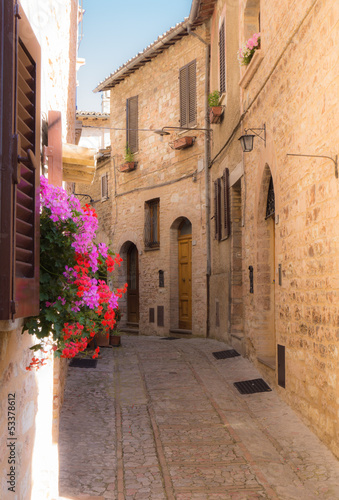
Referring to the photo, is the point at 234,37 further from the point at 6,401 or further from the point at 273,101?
the point at 6,401

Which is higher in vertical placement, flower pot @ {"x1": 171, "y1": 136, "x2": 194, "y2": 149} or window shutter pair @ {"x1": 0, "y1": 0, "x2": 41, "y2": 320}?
flower pot @ {"x1": 171, "y1": 136, "x2": 194, "y2": 149}

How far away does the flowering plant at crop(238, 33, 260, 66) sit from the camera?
893 centimetres

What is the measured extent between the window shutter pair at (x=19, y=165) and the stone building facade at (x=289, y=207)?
3.40 m

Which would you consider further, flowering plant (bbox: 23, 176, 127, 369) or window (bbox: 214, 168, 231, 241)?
window (bbox: 214, 168, 231, 241)

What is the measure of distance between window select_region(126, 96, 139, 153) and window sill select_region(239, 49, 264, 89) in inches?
300

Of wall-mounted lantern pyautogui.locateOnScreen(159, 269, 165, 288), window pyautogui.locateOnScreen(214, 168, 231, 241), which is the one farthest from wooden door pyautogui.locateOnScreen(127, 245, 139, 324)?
window pyautogui.locateOnScreen(214, 168, 231, 241)

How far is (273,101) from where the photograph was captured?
782 centimetres

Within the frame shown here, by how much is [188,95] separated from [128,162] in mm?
3255

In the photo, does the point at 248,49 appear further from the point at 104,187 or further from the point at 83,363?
the point at 104,187

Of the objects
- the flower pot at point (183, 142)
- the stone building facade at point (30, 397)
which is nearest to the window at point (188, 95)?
the flower pot at point (183, 142)

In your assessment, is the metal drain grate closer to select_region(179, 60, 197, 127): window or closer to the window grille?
the window grille

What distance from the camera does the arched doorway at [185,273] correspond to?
48.1 ft

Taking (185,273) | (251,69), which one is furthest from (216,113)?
(185,273)

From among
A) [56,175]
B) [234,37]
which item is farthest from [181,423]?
[234,37]
